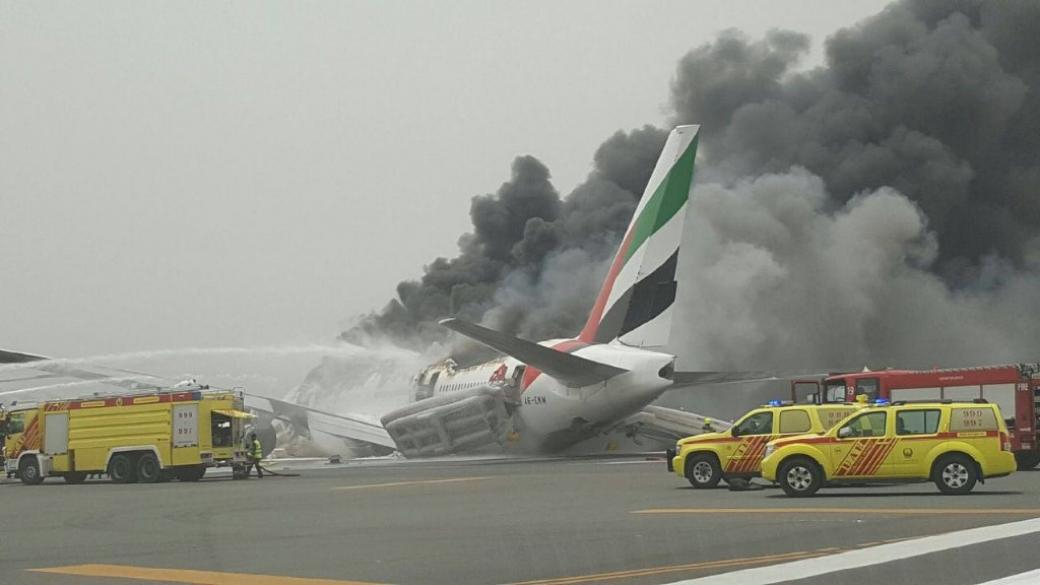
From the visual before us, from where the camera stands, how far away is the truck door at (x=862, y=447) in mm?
25141

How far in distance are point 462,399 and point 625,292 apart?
668cm

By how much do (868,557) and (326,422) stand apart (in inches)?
1554

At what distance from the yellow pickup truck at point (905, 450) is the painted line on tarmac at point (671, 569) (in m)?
9.16

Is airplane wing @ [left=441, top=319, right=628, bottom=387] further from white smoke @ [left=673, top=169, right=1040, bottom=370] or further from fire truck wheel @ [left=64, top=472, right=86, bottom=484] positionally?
Result: white smoke @ [left=673, top=169, right=1040, bottom=370]

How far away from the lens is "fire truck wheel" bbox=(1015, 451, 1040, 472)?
35656 millimetres

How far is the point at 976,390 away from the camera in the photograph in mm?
38031

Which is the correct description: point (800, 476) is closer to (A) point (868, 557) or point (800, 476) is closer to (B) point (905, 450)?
(B) point (905, 450)

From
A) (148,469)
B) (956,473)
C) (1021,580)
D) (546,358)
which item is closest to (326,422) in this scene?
(546,358)

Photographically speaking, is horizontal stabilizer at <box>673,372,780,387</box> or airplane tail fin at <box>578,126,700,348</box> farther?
horizontal stabilizer at <box>673,372,780,387</box>

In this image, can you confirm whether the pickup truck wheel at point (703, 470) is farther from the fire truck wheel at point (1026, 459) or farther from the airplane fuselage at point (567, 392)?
the airplane fuselage at point (567, 392)

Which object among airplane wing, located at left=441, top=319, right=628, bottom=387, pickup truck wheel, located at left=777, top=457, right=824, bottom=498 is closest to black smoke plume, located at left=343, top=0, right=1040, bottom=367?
airplane wing, located at left=441, top=319, right=628, bottom=387

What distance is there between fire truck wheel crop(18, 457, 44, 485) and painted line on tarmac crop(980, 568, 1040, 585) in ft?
108

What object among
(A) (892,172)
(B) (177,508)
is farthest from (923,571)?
(A) (892,172)

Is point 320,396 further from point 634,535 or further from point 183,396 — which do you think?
point 634,535
